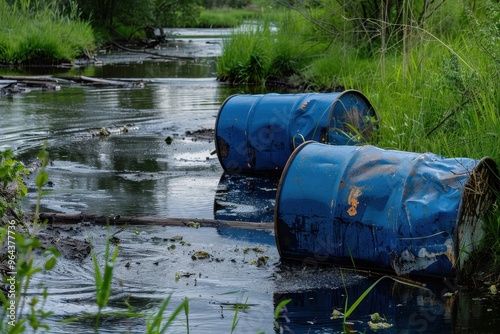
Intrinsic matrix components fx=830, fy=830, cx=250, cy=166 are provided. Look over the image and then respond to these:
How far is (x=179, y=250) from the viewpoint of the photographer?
5.22m

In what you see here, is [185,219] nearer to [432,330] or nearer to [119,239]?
[119,239]

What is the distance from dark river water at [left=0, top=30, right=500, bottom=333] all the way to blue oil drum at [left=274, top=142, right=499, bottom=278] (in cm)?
14

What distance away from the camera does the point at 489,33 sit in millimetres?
6414

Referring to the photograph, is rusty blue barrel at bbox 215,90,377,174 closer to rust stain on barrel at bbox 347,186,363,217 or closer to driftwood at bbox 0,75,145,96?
rust stain on barrel at bbox 347,186,363,217

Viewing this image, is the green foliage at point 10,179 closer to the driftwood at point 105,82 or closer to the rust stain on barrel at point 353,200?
the rust stain on barrel at point 353,200

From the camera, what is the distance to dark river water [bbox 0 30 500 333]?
4.13m

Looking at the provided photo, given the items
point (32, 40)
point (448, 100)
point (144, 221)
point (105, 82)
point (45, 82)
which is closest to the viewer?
point (144, 221)

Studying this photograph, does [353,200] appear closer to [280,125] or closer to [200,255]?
[200,255]

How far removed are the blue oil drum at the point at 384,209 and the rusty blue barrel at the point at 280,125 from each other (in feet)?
6.38

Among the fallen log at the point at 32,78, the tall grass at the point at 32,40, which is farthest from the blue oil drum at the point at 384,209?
the tall grass at the point at 32,40

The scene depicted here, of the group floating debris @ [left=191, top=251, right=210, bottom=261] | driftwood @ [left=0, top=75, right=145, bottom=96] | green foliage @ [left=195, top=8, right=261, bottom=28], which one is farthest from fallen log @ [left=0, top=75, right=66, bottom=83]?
green foliage @ [left=195, top=8, right=261, bottom=28]

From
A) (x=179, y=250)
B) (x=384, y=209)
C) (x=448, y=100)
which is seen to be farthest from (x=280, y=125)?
(x=384, y=209)

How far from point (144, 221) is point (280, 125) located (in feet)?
6.54

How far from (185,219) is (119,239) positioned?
0.58 m
